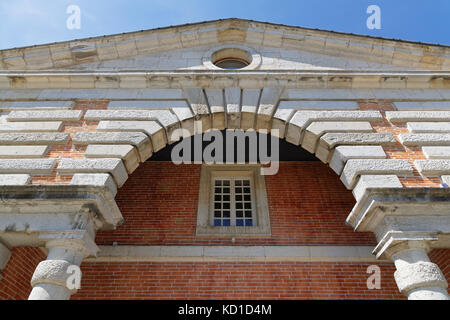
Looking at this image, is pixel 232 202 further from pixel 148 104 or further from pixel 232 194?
pixel 148 104

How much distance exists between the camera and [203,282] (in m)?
6.24

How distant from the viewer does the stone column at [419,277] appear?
3.67m

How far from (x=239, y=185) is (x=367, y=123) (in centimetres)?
377

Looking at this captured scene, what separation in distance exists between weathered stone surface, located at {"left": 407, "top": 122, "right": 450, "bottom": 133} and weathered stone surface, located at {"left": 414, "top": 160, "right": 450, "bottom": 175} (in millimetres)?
815

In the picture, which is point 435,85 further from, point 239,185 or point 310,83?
point 239,185

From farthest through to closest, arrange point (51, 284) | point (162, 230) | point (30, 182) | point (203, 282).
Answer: point (162, 230), point (203, 282), point (30, 182), point (51, 284)

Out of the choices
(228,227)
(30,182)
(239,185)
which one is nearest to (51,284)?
(30,182)

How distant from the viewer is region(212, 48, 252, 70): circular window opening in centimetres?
747

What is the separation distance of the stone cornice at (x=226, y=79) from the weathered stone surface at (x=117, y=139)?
1.50 metres

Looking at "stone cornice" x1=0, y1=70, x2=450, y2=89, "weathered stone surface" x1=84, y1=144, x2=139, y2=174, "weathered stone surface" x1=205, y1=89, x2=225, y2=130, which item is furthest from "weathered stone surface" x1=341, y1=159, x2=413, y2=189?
"weathered stone surface" x1=84, y1=144, x2=139, y2=174

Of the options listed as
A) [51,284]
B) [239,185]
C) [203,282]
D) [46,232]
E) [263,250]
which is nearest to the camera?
[51,284]

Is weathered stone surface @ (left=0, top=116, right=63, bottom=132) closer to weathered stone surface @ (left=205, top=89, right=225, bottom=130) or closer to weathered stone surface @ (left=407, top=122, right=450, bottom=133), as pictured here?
weathered stone surface @ (left=205, top=89, right=225, bottom=130)

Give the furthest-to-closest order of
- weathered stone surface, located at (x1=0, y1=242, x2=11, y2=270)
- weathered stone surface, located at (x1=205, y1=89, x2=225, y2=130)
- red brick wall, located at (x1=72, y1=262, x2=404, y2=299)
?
1. red brick wall, located at (x1=72, y1=262, x2=404, y2=299)
2. weathered stone surface, located at (x1=205, y1=89, x2=225, y2=130)
3. weathered stone surface, located at (x1=0, y1=242, x2=11, y2=270)

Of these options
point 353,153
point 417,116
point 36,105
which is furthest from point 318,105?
point 36,105
